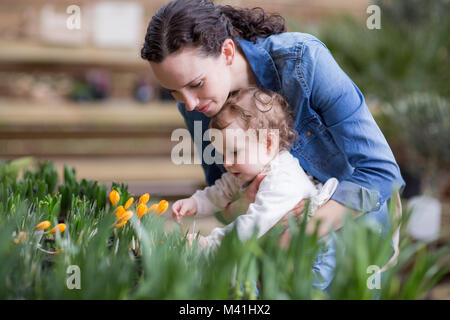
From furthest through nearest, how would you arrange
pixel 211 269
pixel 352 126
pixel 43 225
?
1. pixel 352 126
2. pixel 43 225
3. pixel 211 269

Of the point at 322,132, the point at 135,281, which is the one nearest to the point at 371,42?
the point at 322,132

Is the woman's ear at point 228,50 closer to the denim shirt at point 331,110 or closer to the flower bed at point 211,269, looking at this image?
the denim shirt at point 331,110

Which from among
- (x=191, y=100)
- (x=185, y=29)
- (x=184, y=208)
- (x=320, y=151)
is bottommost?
(x=184, y=208)

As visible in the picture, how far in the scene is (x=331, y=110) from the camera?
0.88 m

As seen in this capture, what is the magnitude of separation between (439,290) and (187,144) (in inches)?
69.4

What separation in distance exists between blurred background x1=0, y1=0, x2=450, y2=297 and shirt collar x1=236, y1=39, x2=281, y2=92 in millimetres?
1586

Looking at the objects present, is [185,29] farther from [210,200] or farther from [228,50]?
[210,200]

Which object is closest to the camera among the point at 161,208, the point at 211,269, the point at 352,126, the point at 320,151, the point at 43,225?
the point at 211,269

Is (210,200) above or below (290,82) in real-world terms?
below

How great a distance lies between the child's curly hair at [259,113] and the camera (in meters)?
0.91

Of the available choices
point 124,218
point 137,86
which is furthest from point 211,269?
point 137,86

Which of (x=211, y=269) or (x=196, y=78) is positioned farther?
(x=196, y=78)

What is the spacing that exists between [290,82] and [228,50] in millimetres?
132
